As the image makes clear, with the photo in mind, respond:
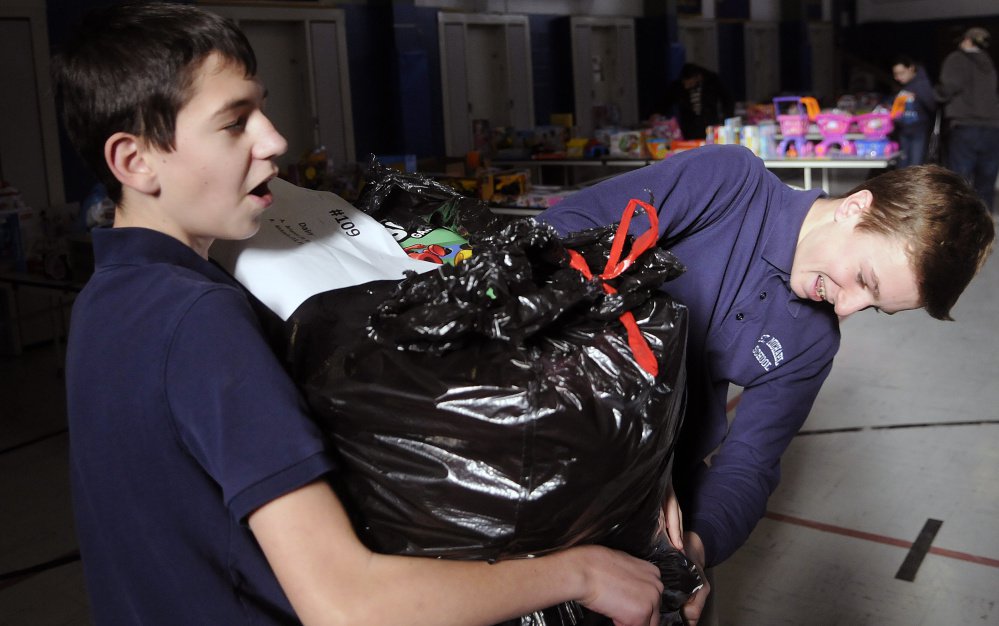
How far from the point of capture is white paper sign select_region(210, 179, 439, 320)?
1142 mm

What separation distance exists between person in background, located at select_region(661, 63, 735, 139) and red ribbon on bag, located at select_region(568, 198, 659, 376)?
30.0 ft

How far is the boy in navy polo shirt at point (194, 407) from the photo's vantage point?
91 centimetres

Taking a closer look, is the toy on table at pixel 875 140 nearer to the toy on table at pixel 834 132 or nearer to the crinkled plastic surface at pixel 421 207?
A: the toy on table at pixel 834 132

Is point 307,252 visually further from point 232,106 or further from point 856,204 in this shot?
point 856,204

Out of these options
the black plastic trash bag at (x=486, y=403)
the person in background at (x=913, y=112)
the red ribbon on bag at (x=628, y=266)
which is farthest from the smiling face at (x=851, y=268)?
the person in background at (x=913, y=112)

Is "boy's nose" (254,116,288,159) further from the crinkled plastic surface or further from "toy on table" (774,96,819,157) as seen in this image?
"toy on table" (774,96,819,157)

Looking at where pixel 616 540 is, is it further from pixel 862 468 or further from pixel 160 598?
pixel 862 468

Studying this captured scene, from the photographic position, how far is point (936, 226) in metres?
1.49

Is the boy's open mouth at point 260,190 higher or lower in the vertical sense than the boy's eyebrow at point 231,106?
lower

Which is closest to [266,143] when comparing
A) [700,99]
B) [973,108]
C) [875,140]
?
[875,140]

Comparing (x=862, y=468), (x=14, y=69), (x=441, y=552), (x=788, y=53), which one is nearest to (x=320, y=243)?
(x=441, y=552)

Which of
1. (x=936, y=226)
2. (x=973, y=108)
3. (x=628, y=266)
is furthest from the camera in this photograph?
(x=973, y=108)

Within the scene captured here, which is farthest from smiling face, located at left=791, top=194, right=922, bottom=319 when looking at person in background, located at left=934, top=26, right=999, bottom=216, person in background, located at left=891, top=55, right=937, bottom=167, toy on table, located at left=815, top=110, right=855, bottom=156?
person in background, located at left=891, top=55, right=937, bottom=167

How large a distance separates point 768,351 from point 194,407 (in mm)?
1113
